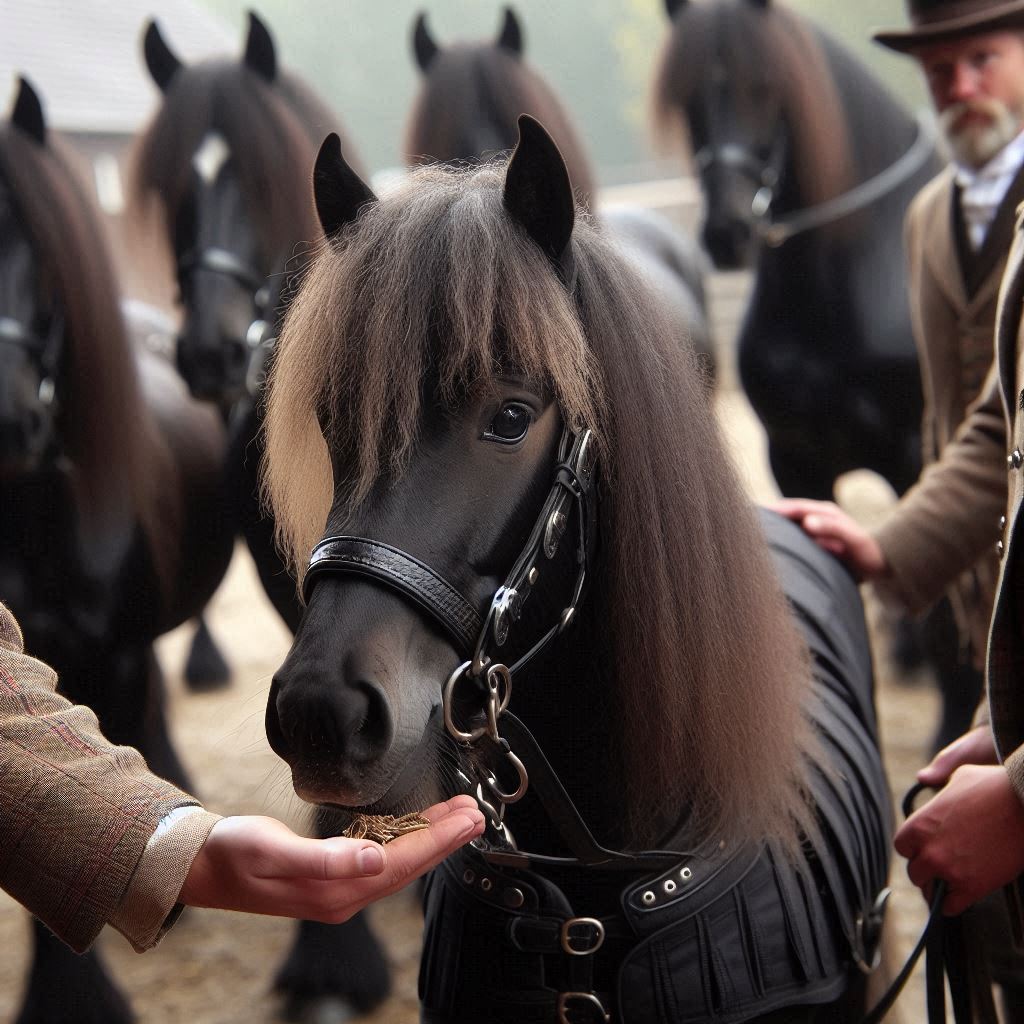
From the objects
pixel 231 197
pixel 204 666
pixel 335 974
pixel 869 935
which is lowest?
pixel 204 666

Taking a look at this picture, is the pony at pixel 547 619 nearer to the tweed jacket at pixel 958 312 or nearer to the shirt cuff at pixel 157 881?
the shirt cuff at pixel 157 881

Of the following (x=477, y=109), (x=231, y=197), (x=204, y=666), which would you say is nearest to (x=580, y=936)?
(x=231, y=197)

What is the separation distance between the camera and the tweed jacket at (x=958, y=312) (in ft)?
7.69

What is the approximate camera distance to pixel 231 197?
3156 millimetres

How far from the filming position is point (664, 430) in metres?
1.25

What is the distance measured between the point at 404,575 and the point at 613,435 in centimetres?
31

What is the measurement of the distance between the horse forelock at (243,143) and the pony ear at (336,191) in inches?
69.8

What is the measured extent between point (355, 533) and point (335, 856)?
12.1 inches

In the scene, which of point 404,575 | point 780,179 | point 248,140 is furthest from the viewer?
point 780,179

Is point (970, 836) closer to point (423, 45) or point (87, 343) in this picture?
point (87, 343)

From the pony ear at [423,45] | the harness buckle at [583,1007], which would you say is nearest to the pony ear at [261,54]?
the pony ear at [423,45]

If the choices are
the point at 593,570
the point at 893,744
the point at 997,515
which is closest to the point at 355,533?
the point at 593,570

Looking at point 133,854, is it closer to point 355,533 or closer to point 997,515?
point 355,533

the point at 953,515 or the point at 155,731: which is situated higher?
the point at 953,515
